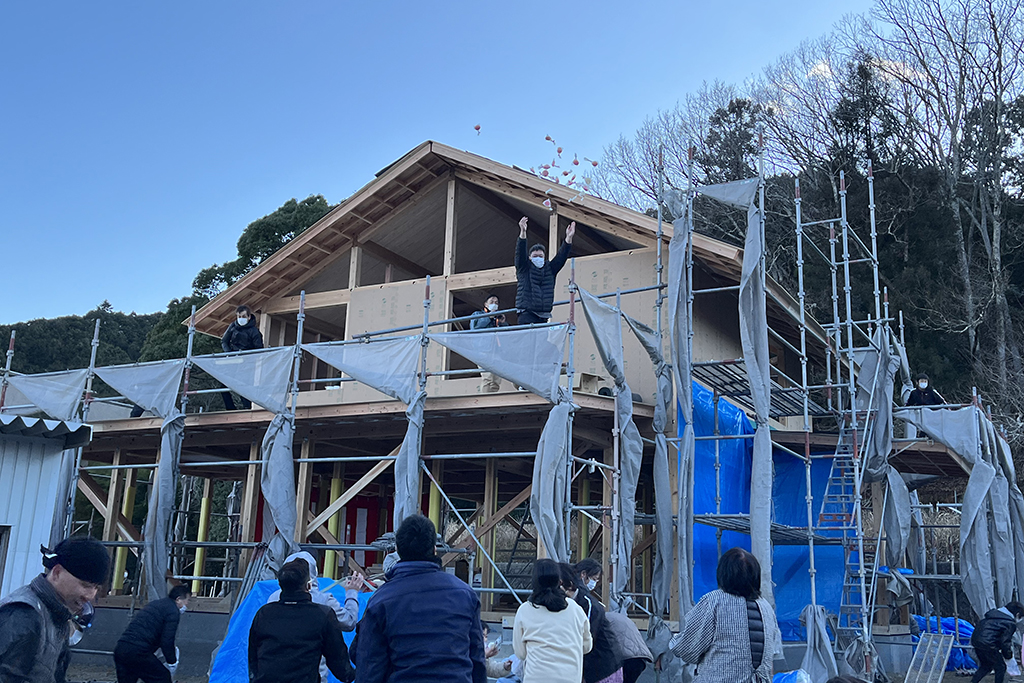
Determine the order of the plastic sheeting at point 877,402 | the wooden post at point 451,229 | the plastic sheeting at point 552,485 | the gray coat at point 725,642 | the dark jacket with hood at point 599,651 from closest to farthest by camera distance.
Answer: the gray coat at point 725,642
the dark jacket with hood at point 599,651
the plastic sheeting at point 552,485
the plastic sheeting at point 877,402
the wooden post at point 451,229

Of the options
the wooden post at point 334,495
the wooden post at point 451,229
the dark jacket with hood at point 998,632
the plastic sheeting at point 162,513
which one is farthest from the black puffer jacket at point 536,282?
the dark jacket with hood at point 998,632

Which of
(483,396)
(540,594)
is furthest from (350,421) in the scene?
→ (540,594)

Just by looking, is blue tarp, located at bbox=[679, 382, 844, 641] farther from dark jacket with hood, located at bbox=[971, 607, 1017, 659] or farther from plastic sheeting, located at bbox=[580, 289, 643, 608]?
dark jacket with hood, located at bbox=[971, 607, 1017, 659]

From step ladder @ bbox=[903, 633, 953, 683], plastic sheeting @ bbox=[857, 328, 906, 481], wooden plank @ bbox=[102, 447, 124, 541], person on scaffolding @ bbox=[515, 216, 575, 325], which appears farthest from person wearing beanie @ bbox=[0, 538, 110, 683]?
wooden plank @ bbox=[102, 447, 124, 541]

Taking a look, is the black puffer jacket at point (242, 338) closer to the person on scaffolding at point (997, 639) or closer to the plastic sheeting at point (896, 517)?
the plastic sheeting at point (896, 517)

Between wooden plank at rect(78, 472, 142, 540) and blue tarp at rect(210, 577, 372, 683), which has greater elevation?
wooden plank at rect(78, 472, 142, 540)

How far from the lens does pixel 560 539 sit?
10.0m

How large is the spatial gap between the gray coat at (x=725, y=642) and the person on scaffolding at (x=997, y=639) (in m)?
8.21

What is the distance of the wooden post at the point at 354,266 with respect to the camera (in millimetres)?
15359

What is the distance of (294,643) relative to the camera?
491cm

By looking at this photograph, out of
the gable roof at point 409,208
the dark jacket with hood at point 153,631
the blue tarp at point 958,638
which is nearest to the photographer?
the dark jacket with hood at point 153,631

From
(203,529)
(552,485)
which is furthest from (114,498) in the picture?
(552,485)

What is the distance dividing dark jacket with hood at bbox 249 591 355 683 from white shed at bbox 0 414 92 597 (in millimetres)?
4869

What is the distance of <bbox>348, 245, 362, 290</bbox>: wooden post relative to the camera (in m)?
15.4
